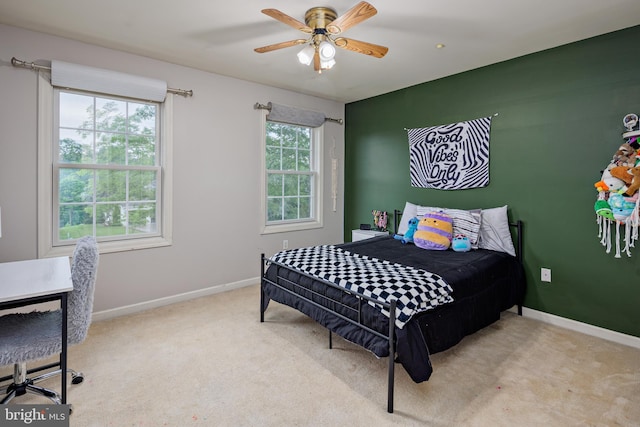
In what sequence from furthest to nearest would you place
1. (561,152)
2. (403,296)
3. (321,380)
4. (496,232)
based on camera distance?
(496,232) < (561,152) < (321,380) < (403,296)

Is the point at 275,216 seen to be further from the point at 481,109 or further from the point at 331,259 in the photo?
the point at 481,109

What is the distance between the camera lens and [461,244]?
3160 mm

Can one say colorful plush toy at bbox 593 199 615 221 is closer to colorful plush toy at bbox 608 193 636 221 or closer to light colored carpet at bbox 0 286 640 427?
colorful plush toy at bbox 608 193 636 221

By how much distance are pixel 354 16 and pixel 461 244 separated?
7.10ft

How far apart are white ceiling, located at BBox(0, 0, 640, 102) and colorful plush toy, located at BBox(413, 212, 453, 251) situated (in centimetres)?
156

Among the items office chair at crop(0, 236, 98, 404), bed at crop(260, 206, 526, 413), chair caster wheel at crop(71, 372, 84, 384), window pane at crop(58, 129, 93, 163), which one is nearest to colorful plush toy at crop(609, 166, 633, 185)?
bed at crop(260, 206, 526, 413)

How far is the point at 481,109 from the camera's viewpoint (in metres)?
3.53

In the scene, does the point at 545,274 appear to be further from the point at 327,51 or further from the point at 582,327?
the point at 327,51

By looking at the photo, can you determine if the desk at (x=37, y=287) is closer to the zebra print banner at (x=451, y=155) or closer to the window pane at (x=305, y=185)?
the window pane at (x=305, y=185)

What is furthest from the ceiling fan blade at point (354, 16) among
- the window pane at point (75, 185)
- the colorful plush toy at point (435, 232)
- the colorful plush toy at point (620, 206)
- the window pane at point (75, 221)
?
the window pane at point (75, 221)

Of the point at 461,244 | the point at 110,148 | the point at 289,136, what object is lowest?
the point at 461,244

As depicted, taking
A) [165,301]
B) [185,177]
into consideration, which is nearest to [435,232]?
[185,177]

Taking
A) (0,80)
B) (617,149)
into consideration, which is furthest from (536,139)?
(0,80)

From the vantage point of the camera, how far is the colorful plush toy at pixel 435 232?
3.24 metres
